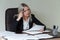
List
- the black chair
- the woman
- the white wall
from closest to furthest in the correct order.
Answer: the woman, the black chair, the white wall

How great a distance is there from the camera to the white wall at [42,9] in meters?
3.24

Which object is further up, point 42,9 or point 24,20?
point 42,9

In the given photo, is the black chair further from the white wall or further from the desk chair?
the white wall

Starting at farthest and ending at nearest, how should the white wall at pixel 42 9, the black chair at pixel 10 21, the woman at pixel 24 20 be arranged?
the white wall at pixel 42 9 → the black chair at pixel 10 21 → the woman at pixel 24 20

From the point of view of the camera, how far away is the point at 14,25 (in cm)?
284

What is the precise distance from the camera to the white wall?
324 cm

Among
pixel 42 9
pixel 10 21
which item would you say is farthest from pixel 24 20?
pixel 42 9

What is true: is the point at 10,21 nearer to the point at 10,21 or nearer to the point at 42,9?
the point at 10,21

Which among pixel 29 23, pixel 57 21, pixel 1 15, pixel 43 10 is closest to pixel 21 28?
pixel 29 23

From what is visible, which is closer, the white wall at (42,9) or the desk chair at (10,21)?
the desk chair at (10,21)

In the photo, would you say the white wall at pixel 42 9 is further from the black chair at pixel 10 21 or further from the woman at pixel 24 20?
the woman at pixel 24 20

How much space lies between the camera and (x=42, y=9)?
3.44 metres

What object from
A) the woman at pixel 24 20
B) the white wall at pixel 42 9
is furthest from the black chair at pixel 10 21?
the white wall at pixel 42 9

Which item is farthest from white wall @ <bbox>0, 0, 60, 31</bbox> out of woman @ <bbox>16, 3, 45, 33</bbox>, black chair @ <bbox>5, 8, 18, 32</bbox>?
woman @ <bbox>16, 3, 45, 33</bbox>
